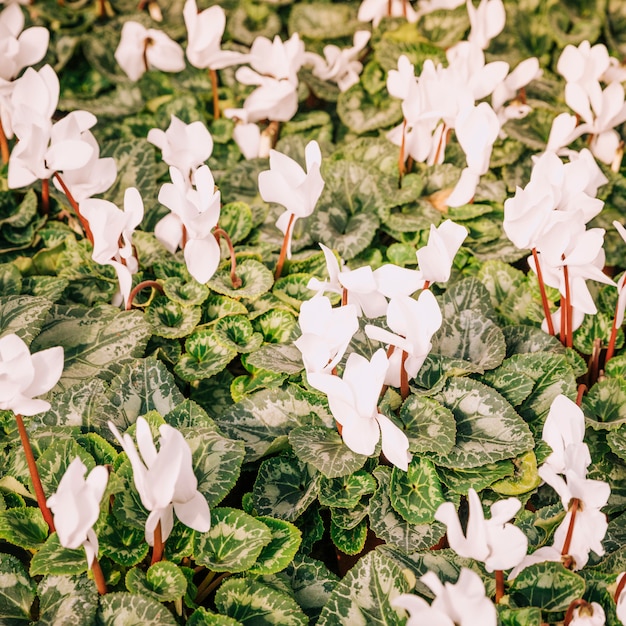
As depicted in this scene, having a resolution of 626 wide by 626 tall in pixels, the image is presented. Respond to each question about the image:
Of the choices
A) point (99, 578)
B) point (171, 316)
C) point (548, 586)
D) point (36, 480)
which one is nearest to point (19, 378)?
point (36, 480)

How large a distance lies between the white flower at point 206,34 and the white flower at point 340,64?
0.30 m

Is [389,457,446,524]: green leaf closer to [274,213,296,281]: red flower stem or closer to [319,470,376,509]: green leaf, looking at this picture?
[319,470,376,509]: green leaf

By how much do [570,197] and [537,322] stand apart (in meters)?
0.28

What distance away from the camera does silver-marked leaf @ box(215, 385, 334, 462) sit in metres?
1.25

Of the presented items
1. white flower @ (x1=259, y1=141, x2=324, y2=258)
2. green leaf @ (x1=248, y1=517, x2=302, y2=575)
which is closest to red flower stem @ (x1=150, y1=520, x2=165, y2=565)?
green leaf @ (x1=248, y1=517, x2=302, y2=575)

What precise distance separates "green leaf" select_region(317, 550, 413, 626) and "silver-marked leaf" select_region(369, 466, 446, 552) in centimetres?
8

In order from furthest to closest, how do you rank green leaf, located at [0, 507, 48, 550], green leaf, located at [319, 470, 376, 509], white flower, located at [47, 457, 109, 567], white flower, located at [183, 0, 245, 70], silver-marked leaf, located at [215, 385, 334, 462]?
white flower, located at [183, 0, 245, 70] → silver-marked leaf, located at [215, 385, 334, 462] → green leaf, located at [319, 470, 376, 509] → green leaf, located at [0, 507, 48, 550] → white flower, located at [47, 457, 109, 567]

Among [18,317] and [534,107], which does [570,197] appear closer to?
[534,107]

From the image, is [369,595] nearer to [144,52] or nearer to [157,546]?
[157,546]

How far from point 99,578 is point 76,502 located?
215mm

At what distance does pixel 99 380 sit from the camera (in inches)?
49.5

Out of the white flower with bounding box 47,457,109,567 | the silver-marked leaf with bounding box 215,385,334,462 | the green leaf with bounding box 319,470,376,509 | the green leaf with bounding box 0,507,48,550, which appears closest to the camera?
the white flower with bounding box 47,457,109,567

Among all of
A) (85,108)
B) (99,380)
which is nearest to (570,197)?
(99,380)

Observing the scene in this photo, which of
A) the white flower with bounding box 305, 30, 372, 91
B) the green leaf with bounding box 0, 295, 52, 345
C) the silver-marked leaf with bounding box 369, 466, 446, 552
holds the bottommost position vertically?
the silver-marked leaf with bounding box 369, 466, 446, 552
